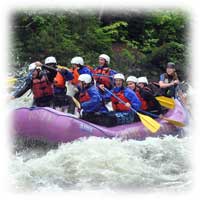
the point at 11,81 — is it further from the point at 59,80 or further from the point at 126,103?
the point at 126,103

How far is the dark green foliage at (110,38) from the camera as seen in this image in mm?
6781

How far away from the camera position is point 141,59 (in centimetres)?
758

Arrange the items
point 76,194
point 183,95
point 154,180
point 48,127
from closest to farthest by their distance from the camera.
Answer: point 76,194, point 154,180, point 48,127, point 183,95

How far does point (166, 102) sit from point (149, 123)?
657 millimetres

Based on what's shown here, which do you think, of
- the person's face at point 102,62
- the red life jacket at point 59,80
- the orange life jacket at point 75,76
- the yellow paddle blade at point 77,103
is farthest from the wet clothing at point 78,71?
the person's face at point 102,62

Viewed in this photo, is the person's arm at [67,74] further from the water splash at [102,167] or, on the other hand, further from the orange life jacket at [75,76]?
the water splash at [102,167]

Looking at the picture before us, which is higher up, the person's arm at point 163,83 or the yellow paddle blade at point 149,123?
the person's arm at point 163,83

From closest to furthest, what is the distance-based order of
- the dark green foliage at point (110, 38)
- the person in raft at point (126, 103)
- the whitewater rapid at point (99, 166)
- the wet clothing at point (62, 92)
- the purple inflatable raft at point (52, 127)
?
the whitewater rapid at point (99, 166) < the purple inflatable raft at point (52, 127) < the person in raft at point (126, 103) < the wet clothing at point (62, 92) < the dark green foliage at point (110, 38)
